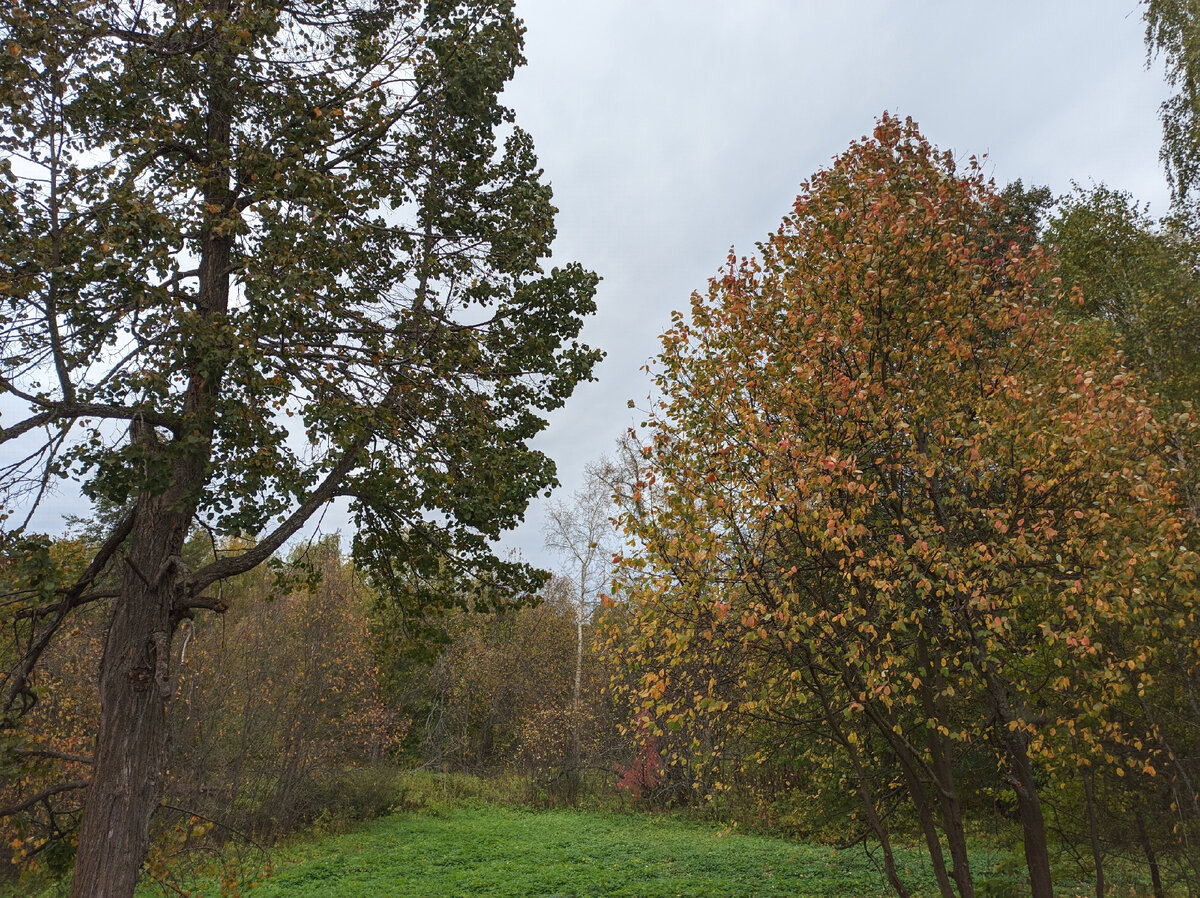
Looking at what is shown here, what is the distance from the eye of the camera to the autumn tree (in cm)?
587

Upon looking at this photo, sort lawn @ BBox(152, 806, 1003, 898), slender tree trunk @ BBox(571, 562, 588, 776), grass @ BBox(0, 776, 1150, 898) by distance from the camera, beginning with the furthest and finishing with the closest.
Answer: slender tree trunk @ BBox(571, 562, 588, 776) → lawn @ BBox(152, 806, 1003, 898) → grass @ BBox(0, 776, 1150, 898)

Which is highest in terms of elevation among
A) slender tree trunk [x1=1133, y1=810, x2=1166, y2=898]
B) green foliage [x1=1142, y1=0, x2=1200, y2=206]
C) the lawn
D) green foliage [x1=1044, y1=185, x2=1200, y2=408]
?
green foliage [x1=1142, y1=0, x2=1200, y2=206]

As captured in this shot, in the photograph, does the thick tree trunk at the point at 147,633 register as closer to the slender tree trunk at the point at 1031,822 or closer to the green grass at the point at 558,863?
the green grass at the point at 558,863

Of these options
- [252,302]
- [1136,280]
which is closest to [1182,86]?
[1136,280]

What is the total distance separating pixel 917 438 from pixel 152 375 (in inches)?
271

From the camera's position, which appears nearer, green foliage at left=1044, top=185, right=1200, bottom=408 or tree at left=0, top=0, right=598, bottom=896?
tree at left=0, top=0, right=598, bottom=896

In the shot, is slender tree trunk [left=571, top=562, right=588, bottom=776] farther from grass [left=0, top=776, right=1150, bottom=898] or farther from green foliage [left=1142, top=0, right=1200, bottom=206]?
green foliage [left=1142, top=0, right=1200, bottom=206]

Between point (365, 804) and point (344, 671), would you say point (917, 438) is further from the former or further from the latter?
point (365, 804)

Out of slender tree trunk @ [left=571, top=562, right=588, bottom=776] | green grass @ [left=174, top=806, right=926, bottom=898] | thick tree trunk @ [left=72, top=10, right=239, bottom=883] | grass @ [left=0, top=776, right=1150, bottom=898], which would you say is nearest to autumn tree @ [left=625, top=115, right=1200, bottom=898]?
grass @ [left=0, top=776, right=1150, bottom=898]

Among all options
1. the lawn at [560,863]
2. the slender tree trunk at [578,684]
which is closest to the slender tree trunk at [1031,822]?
the lawn at [560,863]

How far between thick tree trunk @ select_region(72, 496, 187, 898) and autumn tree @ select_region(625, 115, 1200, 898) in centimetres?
479

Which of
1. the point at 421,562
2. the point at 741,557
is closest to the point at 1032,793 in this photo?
the point at 741,557

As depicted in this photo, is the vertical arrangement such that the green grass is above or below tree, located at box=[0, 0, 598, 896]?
below

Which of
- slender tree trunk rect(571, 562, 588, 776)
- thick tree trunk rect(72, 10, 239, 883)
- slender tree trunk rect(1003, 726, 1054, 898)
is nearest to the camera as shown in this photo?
thick tree trunk rect(72, 10, 239, 883)
